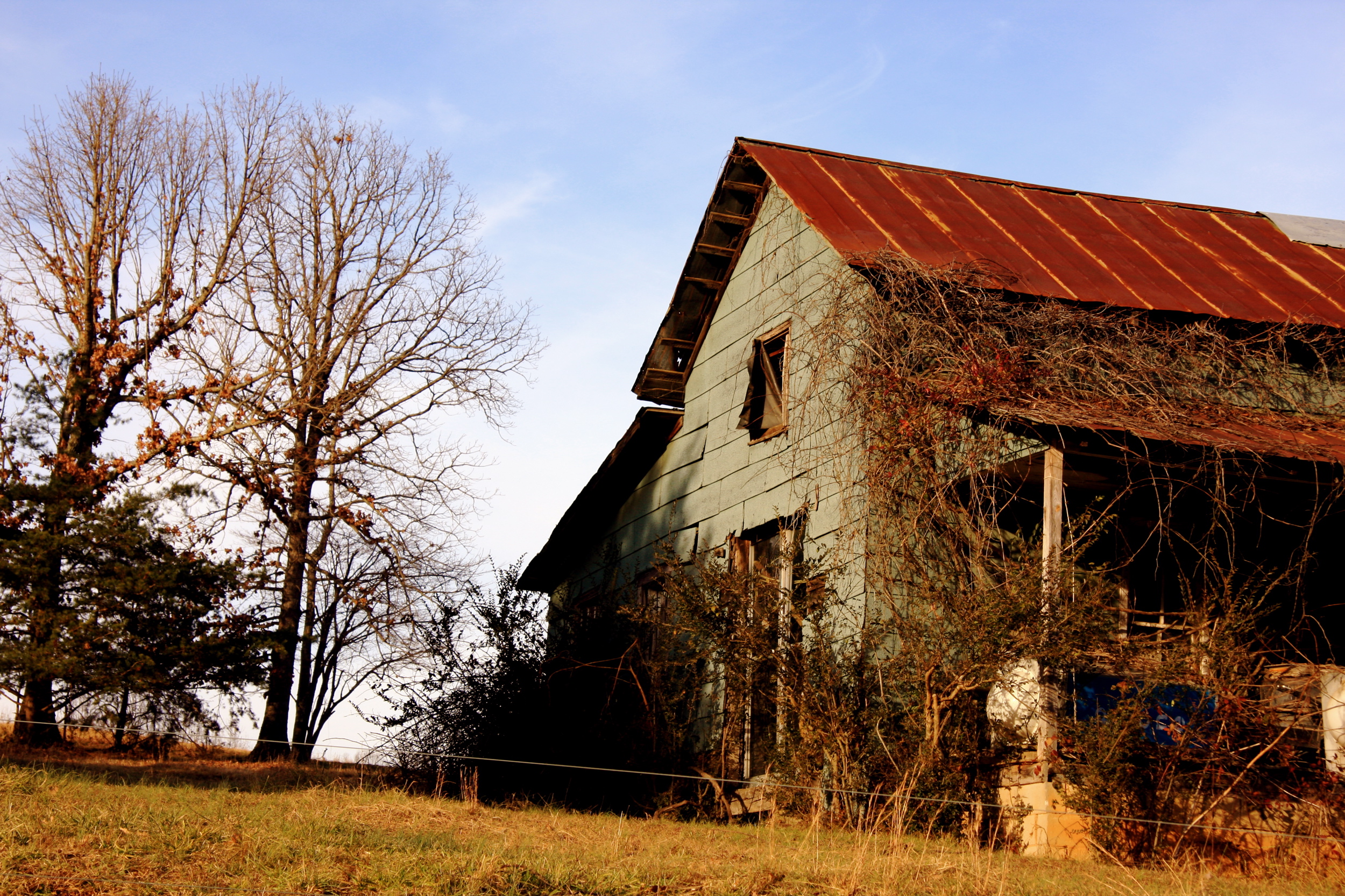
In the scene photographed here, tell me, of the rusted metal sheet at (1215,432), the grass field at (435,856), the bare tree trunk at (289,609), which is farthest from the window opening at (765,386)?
the bare tree trunk at (289,609)

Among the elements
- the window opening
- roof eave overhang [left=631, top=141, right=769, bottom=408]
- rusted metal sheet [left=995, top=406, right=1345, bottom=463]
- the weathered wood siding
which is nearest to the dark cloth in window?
the window opening

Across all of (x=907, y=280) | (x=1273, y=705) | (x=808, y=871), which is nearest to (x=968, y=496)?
(x=907, y=280)

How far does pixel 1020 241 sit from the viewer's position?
1282 cm

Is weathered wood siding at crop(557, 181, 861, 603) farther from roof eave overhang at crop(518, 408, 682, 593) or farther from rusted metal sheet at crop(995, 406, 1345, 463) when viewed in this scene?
rusted metal sheet at crop(995, 406, 1345, 463)

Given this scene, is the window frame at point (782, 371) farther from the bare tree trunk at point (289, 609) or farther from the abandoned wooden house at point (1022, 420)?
the bare tree trunk at point (289, 609)

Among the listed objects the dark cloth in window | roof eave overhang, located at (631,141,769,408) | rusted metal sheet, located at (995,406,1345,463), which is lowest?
rusted metal sheet, located at (995,406,1345,463)

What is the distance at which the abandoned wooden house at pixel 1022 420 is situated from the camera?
29.7 feet

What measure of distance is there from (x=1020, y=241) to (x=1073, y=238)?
2.91 feet

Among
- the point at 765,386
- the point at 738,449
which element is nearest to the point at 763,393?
the point at 765,386

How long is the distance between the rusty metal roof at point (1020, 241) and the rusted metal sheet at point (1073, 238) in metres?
0.02

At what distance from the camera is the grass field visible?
5.92 m

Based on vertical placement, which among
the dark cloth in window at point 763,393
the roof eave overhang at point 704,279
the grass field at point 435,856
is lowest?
the grass field at point 435,856

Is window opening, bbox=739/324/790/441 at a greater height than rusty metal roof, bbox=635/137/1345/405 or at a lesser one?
lesser

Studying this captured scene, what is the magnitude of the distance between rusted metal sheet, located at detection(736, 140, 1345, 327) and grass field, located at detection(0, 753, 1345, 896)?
18.6ft
